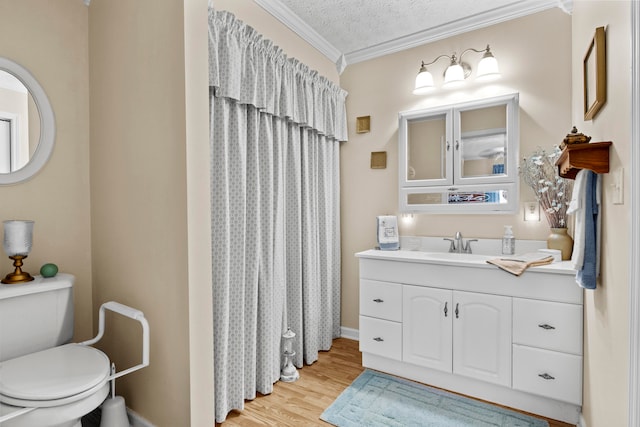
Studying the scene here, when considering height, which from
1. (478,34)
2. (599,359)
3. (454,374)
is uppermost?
(478,34)

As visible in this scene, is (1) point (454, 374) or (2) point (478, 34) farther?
(2) point (478, 34)

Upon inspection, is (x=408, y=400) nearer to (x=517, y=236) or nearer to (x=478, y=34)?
(x=517, y=236)

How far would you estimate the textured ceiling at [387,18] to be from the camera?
2.28 metres

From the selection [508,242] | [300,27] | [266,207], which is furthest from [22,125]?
[508,242]

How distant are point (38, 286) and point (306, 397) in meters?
A: 1.59

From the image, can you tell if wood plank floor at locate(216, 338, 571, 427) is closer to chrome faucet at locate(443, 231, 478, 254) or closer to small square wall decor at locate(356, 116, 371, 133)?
chrome faucet at locate(443, 231, 478, 254)

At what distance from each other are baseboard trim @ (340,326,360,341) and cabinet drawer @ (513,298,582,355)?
141 centimetres

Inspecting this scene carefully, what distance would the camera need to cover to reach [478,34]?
247 cm

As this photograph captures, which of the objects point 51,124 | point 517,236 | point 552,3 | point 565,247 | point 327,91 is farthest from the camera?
point 327,91

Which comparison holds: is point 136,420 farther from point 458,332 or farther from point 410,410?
point 458,332

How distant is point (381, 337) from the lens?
236 cm

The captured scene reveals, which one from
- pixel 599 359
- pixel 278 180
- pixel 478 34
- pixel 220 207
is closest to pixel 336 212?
pixel 278 180

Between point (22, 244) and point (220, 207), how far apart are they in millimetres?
924

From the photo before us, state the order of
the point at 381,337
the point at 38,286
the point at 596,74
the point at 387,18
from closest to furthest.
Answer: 1. the point at 596,74
2. the point at 38,286
3. the point at 381,337
4. the point at 387,18
